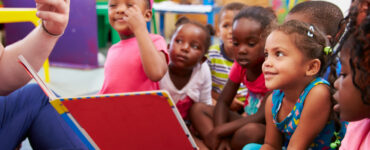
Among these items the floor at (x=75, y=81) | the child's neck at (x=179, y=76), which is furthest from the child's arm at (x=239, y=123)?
the floor at (x=75, y=81)

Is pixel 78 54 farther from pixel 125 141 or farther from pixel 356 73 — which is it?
pixel 356 73

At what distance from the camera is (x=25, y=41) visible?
1062mm

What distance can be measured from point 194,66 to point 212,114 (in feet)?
0.83

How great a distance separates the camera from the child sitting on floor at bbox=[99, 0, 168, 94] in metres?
1.19

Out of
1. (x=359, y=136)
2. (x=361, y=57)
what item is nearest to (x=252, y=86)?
(x=359, y=136)

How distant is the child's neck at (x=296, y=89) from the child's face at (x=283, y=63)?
1 cm

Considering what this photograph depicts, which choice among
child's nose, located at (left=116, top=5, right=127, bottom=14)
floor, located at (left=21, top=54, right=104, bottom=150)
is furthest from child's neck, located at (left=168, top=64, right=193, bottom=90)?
floor, located at (left=21, top=54, right=104, bottom=150)

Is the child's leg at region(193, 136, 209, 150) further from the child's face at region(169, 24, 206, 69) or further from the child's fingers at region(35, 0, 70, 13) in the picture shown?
the child's fingers at region(35, 0, 70, 13)

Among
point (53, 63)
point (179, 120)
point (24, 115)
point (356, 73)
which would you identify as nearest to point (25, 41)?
point (24, 115)

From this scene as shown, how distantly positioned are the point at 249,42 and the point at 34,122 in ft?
2.77

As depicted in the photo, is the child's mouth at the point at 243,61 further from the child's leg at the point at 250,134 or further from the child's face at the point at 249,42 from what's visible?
the child's leg at the point at 250,134

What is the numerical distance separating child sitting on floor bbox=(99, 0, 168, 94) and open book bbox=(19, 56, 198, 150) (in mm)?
450

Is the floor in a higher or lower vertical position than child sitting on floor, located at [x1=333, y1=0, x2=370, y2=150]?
lower

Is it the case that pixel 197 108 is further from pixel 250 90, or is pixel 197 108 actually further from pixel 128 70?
pixel 128 70
